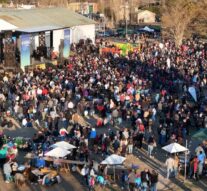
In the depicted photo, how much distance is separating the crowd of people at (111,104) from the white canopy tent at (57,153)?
3.19ft

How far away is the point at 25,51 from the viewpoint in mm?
38125

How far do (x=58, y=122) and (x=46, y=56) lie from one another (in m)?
17.8

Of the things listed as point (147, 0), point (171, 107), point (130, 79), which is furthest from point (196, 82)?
point (147, 0)

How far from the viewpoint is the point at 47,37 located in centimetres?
4538

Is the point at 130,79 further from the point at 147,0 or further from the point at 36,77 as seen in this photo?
the point at 147,0

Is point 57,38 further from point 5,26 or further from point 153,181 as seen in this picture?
point 153,181

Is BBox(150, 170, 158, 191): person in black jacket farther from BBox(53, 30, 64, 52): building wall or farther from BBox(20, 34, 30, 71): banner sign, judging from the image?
BBox(53, 30, 64, 52): building wall

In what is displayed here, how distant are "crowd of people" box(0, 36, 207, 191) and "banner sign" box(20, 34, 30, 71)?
2.47 m

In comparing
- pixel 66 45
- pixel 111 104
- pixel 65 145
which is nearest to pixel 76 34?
pixel 66 45

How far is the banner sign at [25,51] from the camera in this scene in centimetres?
3784

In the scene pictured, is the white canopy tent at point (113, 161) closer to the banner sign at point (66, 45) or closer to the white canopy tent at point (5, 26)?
the white canopy tent at point (5, 26)

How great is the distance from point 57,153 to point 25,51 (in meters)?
21.1

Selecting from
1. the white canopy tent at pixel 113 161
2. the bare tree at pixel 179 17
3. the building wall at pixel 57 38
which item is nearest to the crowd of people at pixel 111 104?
the white canopy tent at pixel 113 161

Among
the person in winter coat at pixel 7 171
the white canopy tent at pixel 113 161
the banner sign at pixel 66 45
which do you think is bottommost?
the person in winter coat at pixel 7 171
